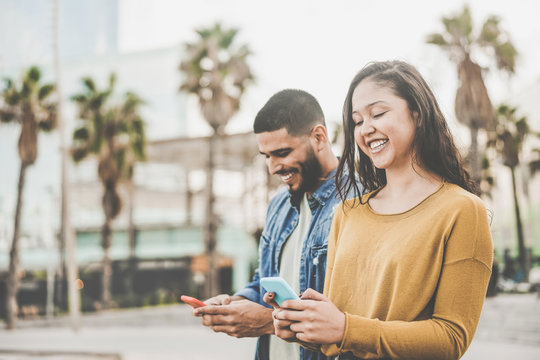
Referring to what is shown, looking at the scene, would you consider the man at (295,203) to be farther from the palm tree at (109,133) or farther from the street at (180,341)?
the palm tree at (109,133)

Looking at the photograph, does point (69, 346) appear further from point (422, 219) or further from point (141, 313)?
point (422, 219)

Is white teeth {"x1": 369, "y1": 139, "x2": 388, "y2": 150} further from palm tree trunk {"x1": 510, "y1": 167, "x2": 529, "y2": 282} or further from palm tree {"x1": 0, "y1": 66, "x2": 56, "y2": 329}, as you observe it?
palm tree trunk {"x1": 510, "y1": 167, "x2": 529, "y2": 282}

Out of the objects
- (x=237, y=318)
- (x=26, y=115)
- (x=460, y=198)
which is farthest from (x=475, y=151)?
(x=460, y=198)

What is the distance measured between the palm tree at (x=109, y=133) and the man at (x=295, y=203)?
879 inches

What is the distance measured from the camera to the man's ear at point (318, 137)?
2.10 m

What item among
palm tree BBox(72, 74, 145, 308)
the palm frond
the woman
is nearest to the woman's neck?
the woman

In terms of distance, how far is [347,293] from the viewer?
1.44 m

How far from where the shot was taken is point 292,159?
2.03 metres

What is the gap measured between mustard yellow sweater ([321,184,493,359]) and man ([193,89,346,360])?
0.54 metres

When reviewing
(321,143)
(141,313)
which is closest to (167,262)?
(141,313)

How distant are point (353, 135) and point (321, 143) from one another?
492 millimetres

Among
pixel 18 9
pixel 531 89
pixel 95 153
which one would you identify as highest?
pixel 18 9

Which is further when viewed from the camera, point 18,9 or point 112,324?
point 18,9

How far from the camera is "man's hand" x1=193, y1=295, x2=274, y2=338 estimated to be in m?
1.81
